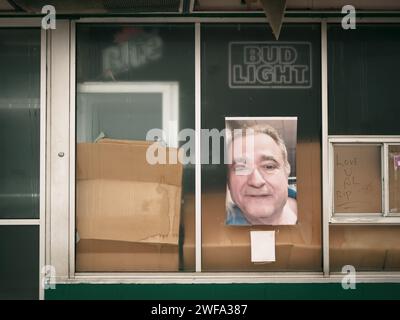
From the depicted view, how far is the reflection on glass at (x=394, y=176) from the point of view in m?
6.87

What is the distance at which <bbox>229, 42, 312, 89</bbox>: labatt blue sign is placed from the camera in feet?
22.7

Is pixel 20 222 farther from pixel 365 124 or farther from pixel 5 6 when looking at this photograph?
pixel 365 124

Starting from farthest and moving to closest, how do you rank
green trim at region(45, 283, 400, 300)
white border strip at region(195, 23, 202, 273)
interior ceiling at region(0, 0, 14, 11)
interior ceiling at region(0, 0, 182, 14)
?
white border strip at region(195, 23, 202, 273), green trim at region(45, 283, 400, 300), interior ceiling at region(0, 0, 14, 11), interior ceiling at region(0, 0, 182, 14)

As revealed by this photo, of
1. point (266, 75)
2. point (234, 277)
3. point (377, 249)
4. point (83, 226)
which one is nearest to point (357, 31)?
point (266, 75)

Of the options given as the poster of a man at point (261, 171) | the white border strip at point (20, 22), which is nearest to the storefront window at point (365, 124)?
the poster of a man at point (261, 171)

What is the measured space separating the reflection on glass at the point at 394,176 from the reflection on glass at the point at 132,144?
2212mm

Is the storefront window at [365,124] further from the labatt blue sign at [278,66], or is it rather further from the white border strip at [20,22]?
the white border strip at [20,22]

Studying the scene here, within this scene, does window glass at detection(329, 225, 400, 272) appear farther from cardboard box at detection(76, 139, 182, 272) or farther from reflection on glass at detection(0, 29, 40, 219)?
reflection on glass at detection(0, 29, 40, 219)

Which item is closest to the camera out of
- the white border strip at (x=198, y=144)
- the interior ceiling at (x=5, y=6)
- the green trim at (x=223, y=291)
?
the interior ceiling at (x=5, y=6)

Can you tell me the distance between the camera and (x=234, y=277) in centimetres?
679

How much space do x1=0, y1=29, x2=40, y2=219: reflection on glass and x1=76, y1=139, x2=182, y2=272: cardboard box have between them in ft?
1.77

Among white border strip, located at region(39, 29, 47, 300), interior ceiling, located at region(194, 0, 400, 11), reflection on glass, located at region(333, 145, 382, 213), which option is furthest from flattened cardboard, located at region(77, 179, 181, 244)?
interior ceiling, located at region(194, 0, 400, 11)

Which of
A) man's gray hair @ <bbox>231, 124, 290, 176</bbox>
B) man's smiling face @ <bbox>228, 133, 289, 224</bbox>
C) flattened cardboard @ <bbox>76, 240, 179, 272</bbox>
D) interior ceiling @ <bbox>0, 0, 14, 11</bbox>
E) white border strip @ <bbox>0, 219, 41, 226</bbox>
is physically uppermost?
interior ceiling @ <bbox>0, 0, 14, 11</bbox>

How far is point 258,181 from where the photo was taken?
6.86 metres
